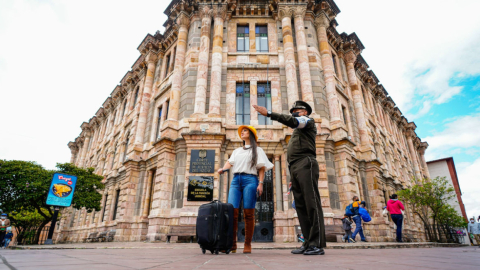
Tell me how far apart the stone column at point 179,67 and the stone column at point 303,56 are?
6288 mm

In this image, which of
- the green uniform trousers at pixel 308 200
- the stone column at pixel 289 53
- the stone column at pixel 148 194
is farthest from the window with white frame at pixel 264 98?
the green uniform trousers at pixel 308 200

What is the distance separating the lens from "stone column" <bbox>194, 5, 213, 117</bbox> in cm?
1272

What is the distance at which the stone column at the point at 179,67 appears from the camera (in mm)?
13523

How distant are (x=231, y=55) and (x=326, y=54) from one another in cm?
539

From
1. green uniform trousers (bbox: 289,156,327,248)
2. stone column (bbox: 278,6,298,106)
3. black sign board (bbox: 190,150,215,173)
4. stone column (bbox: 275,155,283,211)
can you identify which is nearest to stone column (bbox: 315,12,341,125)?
stone column (bbox: 278,6,298,106)

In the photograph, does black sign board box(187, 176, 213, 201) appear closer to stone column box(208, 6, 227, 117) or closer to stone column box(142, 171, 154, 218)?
stone column box(208, 6, 227, 117)

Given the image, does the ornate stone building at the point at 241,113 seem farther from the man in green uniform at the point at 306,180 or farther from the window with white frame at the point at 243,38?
the man in green uniform at the point at 306,180

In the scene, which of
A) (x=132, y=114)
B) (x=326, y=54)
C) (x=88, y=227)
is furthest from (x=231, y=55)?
(x=88, y=227)

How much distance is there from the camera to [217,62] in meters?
13.7

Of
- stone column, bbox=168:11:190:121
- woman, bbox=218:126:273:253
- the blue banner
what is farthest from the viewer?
stone column, bbox=168:11:190:121

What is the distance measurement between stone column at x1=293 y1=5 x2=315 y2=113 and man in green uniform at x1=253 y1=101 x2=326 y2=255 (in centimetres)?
875

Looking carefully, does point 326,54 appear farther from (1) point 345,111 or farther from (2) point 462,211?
(2) point 462,211

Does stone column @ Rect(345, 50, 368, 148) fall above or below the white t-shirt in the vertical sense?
above

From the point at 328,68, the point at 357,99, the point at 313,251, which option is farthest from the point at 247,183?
the point at 357,99
